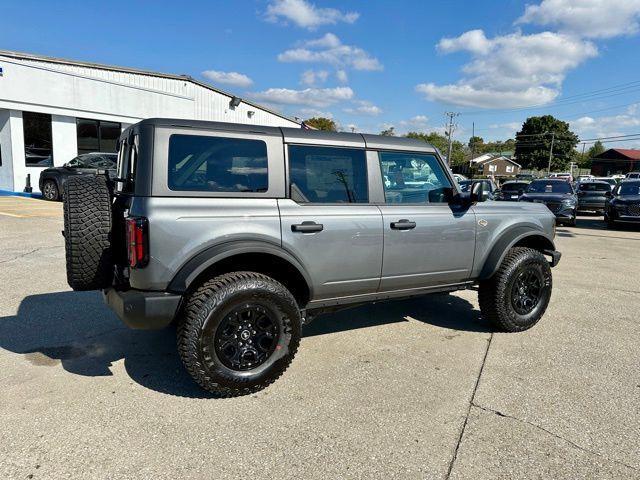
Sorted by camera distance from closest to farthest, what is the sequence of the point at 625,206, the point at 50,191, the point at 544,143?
the point at 625,206 → the point at 50,191 → the point at 544,143

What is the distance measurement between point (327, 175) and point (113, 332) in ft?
8.58

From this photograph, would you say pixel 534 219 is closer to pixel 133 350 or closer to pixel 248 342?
pixel 248 342

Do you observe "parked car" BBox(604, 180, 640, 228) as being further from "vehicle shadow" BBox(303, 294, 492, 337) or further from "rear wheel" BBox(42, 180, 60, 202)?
"rear wheel" BBox(42, 180, 60, 202)

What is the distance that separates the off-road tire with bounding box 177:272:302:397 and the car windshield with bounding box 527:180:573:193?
1432cm

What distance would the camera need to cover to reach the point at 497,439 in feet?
8.97

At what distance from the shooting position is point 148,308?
292 cm

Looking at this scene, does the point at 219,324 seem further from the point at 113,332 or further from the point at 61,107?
the point at 61,107

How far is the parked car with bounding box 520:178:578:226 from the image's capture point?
46.0 ft

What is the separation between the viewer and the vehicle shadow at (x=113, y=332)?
354cm

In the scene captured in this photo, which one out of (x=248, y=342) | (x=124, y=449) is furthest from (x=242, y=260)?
(x=124, y=449)

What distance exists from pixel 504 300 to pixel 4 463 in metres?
4.15

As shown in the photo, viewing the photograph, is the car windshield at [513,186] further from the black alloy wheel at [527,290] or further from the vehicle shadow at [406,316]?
the black alloy wheel at [527,290]

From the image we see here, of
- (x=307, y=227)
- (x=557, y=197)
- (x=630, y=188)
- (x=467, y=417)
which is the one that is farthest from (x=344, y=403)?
(x=630, y=188)

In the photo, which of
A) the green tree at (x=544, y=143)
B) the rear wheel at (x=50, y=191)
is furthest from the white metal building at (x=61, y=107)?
the green tree at (x=544, y=143)
